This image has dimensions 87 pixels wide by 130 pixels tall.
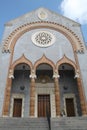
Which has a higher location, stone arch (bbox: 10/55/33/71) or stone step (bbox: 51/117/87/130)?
stone arch (bbox: 10/55/33/71)

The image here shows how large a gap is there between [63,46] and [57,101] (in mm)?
5891

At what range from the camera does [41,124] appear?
13133 millimetres

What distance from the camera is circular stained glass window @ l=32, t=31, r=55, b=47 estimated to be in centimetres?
2052

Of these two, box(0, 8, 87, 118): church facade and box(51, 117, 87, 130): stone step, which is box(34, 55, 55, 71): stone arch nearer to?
box(0, 8, 87, 118): church facade

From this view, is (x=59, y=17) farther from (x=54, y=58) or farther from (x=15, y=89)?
(x=15, y=89)

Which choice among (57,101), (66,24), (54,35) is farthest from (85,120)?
(66,24)

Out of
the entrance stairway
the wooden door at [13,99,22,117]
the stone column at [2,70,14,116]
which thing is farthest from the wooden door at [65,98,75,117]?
the stone column at [2,70,14,116]

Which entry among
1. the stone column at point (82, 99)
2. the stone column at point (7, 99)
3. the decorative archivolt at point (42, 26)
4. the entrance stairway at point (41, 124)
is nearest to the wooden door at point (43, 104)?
the stone column at point (82, 99)

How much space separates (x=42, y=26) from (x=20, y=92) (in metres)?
7.23

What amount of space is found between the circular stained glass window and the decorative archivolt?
36.1 inches

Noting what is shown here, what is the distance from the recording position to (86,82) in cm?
1814

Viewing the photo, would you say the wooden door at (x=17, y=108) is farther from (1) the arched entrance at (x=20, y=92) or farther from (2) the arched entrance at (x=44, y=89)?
(2) the arched entrance at (x=44, y=89)

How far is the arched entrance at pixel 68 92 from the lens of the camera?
62.6 feet

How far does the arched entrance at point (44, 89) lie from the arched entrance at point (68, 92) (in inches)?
42.6
